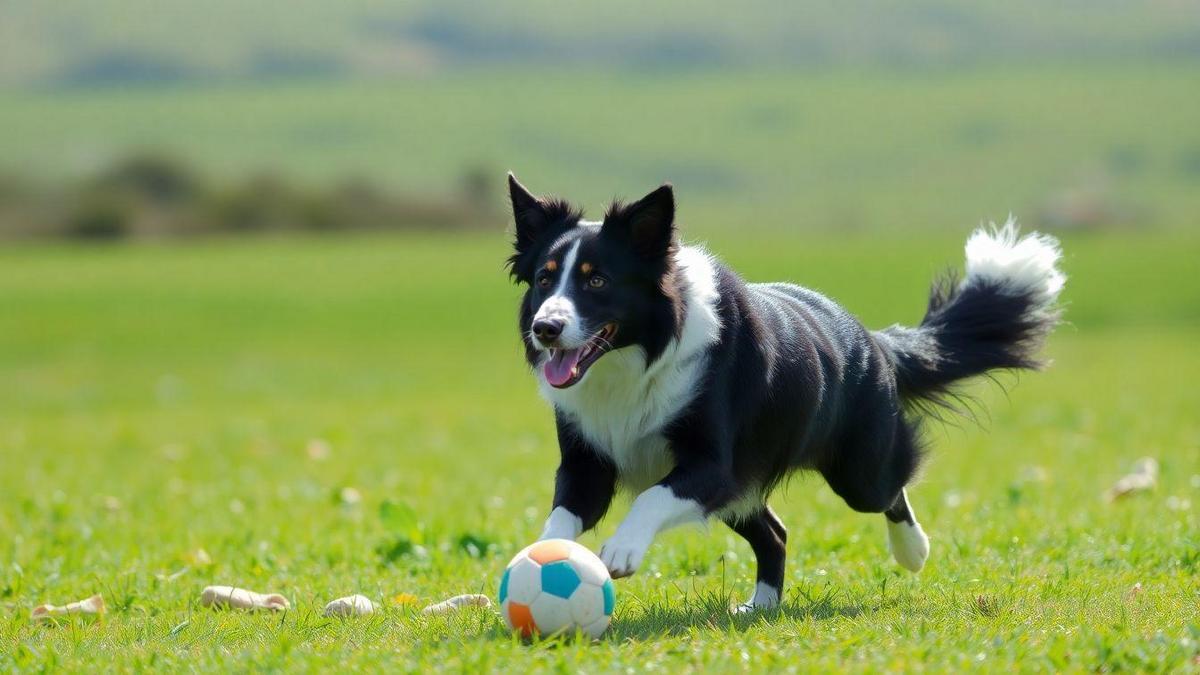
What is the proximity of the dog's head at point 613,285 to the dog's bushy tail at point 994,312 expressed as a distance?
211cm

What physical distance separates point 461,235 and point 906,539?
5463 cm

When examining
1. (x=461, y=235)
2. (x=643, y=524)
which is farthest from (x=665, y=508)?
(x=461, y=235)

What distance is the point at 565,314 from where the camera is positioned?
231 inches

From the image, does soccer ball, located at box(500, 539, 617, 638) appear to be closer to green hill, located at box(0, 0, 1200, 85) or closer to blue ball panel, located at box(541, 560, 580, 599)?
blue ball panel, located at box(541, 560, 580, 599)

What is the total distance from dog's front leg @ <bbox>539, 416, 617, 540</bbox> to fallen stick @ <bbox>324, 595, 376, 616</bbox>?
930 mm

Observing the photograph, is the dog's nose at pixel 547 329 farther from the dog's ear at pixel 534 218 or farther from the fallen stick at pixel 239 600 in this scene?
the fallen stick at pixel 239 600

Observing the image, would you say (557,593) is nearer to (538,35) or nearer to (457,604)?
(457,604)

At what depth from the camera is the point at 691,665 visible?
5.02 meters

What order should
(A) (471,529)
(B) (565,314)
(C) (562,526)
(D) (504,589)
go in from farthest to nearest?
(A) (471,529) → (C) (562,526) → (B) (565,314) → (D) (504,589)

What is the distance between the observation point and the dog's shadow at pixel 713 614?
5656mm

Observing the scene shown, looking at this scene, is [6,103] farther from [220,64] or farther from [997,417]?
[997,417]

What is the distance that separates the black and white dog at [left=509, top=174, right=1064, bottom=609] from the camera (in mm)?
6016

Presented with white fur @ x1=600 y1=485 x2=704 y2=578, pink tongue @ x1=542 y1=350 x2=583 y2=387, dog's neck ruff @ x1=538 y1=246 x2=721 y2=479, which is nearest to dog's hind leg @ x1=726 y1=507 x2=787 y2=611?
dog's neck ruff @ x1=538 y1=246 x2=721 y2=479

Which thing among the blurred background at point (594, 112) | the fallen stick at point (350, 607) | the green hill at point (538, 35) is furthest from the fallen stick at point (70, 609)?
the green hill at point (538, 35)
